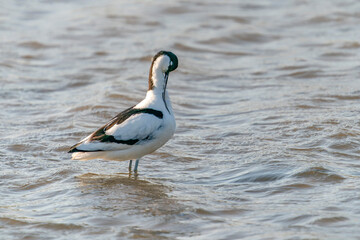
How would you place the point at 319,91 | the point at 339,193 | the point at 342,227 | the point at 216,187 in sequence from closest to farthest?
the point at 342,227, the point at 339,193, the point at 216,187, the point at 319,91

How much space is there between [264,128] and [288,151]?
1266mm

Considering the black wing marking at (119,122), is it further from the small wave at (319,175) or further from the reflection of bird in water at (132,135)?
the small wave at (319,175)

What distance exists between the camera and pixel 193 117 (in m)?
10.9

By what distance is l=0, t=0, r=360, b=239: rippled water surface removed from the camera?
22.4 feet

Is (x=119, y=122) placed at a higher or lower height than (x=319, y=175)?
higher

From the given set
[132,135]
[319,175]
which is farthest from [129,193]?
[319,175]

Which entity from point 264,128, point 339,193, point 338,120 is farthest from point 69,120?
point 339,193

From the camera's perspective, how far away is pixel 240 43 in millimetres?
15500

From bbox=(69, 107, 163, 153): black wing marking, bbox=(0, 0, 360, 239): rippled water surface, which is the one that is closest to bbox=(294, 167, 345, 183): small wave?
bbox=(0, 0, 360, 239): rippled water surface

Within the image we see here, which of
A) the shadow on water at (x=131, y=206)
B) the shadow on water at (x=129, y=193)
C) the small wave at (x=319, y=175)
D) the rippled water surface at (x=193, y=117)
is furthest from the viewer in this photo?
the small wave at (x=319, y=175)

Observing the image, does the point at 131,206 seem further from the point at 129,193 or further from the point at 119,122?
the point at 119,122

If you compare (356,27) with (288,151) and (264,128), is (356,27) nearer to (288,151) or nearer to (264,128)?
(264,128)

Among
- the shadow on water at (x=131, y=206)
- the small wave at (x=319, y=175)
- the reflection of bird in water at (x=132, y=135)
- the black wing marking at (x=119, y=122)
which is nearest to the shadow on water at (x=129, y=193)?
the shadow on water at (x=131, y=206)

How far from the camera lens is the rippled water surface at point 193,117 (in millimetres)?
6836
